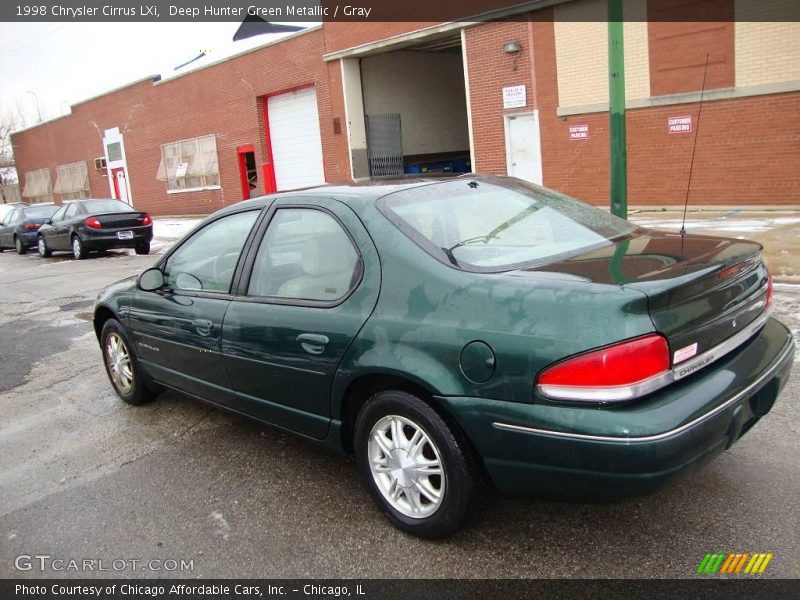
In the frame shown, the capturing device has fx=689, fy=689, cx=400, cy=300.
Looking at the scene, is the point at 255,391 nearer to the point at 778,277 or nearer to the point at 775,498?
the point at 775,498

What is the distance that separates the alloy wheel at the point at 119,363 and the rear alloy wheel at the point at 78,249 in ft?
37.9

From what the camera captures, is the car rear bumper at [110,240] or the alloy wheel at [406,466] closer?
the alloy wheel at [406,466]

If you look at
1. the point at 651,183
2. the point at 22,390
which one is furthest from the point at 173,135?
the point at 22,390

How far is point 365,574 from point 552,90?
1440 centimetres

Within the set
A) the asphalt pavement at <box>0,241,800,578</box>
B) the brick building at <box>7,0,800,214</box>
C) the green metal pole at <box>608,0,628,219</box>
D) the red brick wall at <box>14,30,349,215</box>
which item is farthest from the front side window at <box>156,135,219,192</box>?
the asphalt pavement at <box>0,241,800,578</box>

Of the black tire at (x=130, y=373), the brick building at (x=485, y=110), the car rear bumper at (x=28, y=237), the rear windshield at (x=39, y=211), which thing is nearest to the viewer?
the black tire at (x=130, y=373)

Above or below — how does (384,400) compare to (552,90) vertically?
below

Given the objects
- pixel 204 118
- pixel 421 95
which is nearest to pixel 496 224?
pixel 421 95

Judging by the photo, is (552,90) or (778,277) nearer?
(778,277)

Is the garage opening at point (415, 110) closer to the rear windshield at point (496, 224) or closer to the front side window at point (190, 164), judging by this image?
the front side window at point (190, 164)

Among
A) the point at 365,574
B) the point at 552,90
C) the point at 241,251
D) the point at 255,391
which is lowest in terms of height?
the point at 365,574

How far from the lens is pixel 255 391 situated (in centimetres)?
378

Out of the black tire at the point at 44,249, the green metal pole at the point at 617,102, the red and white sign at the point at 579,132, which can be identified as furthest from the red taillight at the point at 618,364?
the black tire at the point at 44,249

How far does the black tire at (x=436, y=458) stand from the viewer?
2.85 meters
